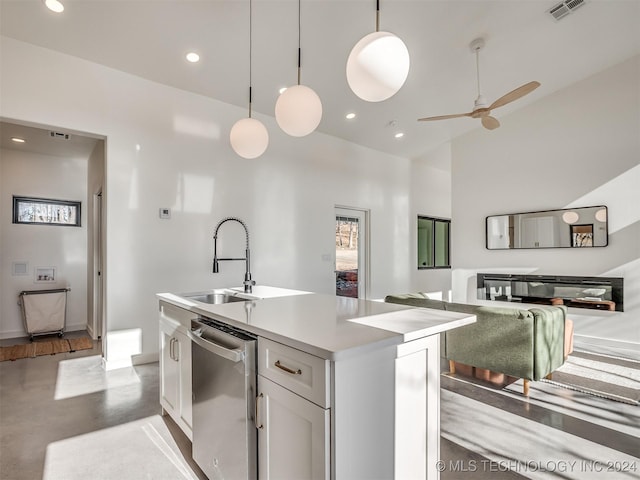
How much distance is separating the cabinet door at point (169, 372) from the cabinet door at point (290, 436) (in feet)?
3.17

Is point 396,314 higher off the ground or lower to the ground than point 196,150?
lower

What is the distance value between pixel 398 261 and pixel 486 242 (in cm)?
158

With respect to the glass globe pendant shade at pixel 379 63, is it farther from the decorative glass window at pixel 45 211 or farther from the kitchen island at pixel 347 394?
the decorative glass window at pixel 45 211

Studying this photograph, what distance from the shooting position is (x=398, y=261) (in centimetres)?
641

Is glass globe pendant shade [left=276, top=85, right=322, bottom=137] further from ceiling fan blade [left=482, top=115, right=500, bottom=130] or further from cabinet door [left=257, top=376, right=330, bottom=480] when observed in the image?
ceiling fan blade [left=482, top=115, right=500, bottom=130]

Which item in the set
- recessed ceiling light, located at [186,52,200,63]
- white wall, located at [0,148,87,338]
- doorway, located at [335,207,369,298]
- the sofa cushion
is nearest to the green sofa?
the sofa cushion

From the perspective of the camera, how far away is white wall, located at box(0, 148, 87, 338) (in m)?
4.61

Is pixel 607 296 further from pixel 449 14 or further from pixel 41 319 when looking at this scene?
pixel 41 319

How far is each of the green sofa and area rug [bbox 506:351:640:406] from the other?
31 centimetres

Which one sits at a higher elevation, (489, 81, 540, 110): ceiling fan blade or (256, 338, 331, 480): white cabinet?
(489, 81, 540, 110): ceiling fan blade

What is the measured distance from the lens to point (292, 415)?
1144 millimetres

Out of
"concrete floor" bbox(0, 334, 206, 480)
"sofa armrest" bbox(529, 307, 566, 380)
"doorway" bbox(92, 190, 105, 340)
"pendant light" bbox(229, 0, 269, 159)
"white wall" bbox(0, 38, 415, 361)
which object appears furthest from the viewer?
"doorway" bbox(92, 190, 105, 340)

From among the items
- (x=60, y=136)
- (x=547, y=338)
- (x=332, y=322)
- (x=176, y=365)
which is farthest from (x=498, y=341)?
(x=60, y=136)

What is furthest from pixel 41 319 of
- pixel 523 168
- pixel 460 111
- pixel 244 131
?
pixel 523 168
